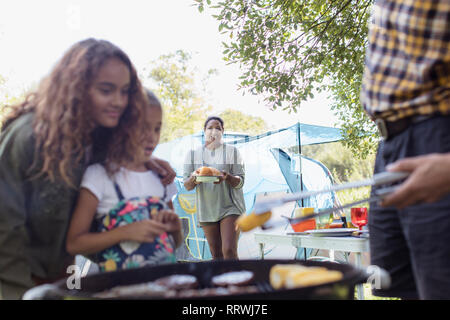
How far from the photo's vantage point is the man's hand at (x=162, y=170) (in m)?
1.49

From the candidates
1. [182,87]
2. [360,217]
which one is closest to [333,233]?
[360,217]

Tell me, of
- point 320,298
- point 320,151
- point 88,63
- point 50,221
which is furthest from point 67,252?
point 320,151

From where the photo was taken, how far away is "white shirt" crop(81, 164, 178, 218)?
1288 mm

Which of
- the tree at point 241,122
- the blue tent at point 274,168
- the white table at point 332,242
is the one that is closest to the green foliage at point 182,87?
the tree at point 241,122

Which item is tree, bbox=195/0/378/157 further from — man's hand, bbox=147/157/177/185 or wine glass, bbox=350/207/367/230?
man's hand, bbox=147/157/177/185

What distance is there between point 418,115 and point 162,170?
0.89m

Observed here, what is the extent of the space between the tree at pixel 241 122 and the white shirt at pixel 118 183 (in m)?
29.3

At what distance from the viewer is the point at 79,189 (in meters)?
1.27

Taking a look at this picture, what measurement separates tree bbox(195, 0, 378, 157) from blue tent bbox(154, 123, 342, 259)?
4.37ft

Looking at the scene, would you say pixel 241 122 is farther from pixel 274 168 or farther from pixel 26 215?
pixel 26 215

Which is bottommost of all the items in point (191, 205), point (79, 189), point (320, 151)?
point (79, 189)

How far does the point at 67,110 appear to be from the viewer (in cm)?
125
